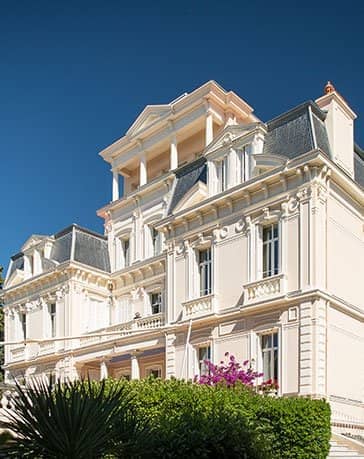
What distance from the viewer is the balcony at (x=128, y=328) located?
952 inches

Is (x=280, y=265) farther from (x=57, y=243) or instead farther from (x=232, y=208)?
(x=57, y=243)

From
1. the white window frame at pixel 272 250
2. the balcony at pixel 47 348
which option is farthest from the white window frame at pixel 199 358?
the balcony at pixel 47 348

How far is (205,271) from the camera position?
22.3 metres

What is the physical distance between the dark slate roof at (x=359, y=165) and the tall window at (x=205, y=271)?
6.13m

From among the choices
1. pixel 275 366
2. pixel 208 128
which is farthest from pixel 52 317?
pixel 275 366

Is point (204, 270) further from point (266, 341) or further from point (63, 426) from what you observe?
point (63, 426)

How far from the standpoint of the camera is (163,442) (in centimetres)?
959

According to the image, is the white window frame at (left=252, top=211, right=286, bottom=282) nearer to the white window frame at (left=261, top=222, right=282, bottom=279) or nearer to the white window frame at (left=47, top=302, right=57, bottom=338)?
the white window frame at (left=261, top=222, right=282, bottom=279)

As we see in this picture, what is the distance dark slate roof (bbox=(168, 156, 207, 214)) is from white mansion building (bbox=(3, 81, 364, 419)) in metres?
0.08

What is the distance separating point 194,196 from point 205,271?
9.31 ft

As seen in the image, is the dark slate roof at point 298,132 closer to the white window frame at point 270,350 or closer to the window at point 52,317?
the white window frame at point 270,350

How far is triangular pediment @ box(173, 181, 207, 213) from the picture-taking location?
74.0 feet

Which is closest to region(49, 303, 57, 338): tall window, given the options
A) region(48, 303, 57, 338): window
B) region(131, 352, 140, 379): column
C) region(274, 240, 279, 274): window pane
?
region(48, 303, 57, 338): window

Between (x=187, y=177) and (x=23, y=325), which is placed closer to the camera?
(x=187, y=177)
